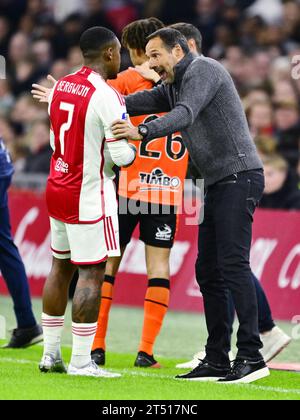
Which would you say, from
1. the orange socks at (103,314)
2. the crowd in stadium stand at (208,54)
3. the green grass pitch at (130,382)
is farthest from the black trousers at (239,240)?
the crowd in stadium stand at (208,54)

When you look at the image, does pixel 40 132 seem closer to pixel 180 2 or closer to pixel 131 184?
pixel 180 2

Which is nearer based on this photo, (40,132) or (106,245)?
(106,245)

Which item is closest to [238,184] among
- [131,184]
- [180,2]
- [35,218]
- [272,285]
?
[131,184]

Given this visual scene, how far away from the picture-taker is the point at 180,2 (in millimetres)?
16938

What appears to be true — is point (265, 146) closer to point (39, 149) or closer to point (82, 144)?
point (39, 149)

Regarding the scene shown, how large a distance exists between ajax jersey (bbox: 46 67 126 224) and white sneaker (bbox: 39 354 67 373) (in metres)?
0.91

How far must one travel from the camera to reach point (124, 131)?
20.7 feet

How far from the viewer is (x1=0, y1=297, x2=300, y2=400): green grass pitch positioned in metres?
5.86

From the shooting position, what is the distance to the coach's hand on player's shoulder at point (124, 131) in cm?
630

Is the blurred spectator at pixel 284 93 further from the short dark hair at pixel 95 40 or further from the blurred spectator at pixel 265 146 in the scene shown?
the short dark hair at pixel 95 40

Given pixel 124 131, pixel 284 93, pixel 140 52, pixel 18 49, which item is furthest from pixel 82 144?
pixel 18 49

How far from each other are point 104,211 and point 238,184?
2.79 feet

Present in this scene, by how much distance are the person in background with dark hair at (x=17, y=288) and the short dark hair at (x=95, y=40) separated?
7.87 feet

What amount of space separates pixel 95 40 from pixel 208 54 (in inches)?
360
